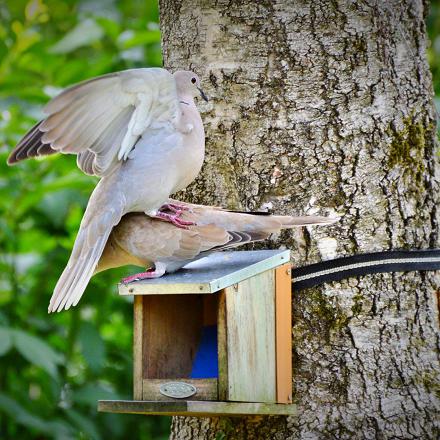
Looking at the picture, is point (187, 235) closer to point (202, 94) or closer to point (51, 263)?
point (202, 94)

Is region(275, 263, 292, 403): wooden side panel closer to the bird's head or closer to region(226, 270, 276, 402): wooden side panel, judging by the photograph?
region(226, 270, 276, 402): wooden side panel

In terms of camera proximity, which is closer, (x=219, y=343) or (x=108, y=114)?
(x=219, y=343)

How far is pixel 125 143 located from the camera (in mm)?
2730

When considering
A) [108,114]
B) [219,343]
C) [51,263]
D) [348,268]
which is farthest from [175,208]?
[51,263]

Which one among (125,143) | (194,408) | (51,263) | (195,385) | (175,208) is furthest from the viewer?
(51,263)

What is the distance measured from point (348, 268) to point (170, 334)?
24.9 inches

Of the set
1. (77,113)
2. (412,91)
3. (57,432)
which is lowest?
(57,432)

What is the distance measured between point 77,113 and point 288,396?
1.11 m

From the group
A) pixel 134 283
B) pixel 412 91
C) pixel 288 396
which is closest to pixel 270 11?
pixel 412 91

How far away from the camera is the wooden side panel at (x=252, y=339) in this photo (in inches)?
101

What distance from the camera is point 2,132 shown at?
14.7 feet

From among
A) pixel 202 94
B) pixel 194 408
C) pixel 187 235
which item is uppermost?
pixel 202 94

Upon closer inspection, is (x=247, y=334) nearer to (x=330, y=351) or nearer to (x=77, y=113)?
(x=330, y=351)

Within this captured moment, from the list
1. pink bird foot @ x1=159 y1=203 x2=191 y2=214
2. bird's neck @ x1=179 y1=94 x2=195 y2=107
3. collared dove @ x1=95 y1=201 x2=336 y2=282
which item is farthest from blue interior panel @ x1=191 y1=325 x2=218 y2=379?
bird's neck @ x1=179 y1=94 x2=195 y2=107
